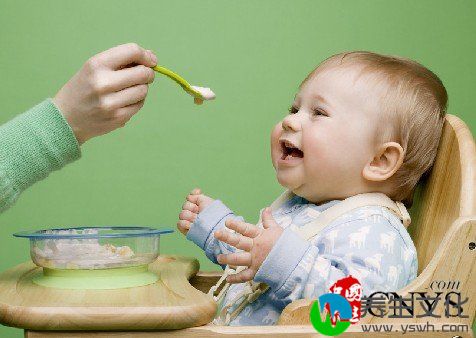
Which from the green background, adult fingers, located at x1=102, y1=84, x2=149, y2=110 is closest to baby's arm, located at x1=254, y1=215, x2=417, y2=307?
adult fingers, located at x1=102, y1=84, x2=149, y2=110

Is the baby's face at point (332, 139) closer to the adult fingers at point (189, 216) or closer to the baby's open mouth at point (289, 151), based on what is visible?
the baby's open mouth at point (289, 151)

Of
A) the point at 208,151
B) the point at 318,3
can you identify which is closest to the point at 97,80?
the point at 208,151

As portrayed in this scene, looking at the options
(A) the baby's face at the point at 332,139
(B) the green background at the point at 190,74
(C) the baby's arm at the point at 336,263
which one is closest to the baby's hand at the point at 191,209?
(A) the baby's face at the point at 332,139

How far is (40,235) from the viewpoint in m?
0.77

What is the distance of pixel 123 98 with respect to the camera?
0.84 meters

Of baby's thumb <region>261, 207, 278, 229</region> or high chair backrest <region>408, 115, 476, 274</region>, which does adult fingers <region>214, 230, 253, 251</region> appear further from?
high chair backrest <region>408, 115, 476, 274</region>

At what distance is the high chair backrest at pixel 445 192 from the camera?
0.81m

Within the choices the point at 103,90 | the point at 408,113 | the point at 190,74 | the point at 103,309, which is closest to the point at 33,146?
the point at 103,90

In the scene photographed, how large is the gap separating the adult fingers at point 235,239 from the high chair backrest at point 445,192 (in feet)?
0.77

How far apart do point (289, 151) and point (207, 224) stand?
0.53 feet

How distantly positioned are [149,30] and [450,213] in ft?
2.96

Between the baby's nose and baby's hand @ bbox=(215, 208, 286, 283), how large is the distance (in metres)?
0.17

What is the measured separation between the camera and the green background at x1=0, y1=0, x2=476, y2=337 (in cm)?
153

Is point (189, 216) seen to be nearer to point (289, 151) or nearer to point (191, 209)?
point (191, 209)
